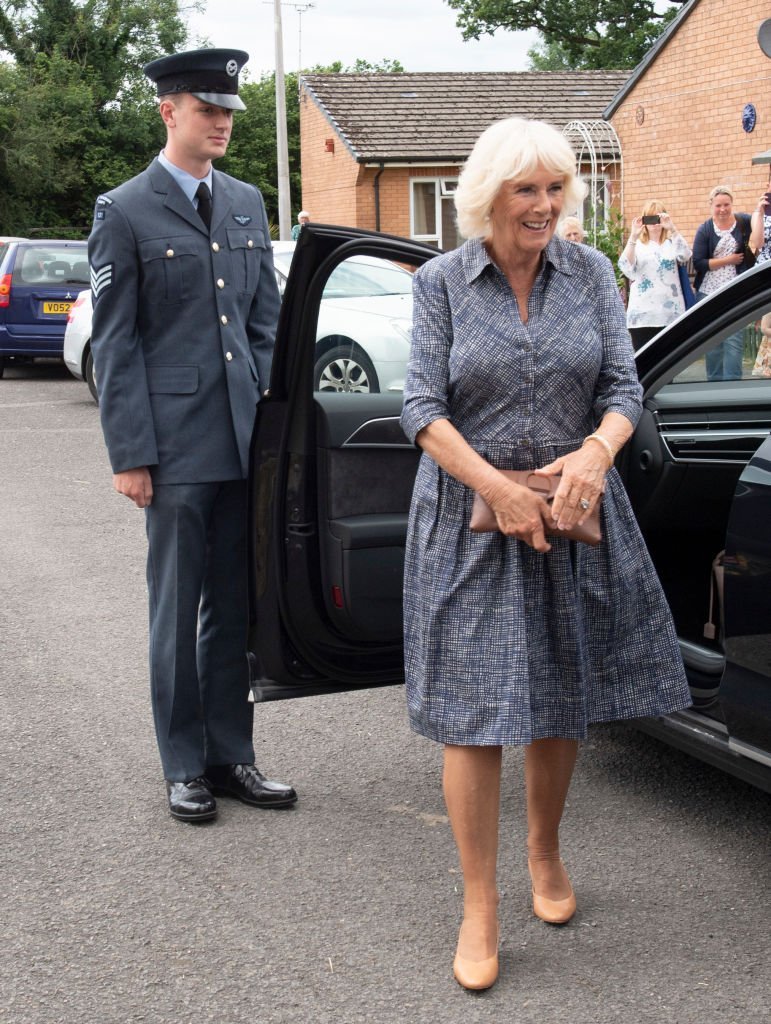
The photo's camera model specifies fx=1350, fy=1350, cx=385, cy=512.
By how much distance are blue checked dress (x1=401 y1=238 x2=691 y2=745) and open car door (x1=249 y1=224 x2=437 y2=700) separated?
55cm

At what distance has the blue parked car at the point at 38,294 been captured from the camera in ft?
53.3

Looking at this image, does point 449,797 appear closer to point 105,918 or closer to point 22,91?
point 105,918

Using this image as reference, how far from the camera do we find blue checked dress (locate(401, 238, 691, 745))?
287cm

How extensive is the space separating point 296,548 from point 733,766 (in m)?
1.24

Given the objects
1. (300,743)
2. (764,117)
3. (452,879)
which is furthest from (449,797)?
(764,117)

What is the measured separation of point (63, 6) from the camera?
43.7 metres

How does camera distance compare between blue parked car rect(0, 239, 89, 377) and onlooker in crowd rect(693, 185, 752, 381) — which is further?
blue parked car rect(0, 239, 89, 377)

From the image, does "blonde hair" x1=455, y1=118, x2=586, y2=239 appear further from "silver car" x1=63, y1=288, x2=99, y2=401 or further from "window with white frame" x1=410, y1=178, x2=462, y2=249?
"window with white frame" x1=410, y1=178, x2=462, y2=249

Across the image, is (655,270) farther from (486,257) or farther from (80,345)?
(486,257)

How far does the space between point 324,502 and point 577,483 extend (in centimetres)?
98

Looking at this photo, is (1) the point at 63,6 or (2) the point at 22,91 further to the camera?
(1) the point at 63,6

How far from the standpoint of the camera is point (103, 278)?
3.60 meters

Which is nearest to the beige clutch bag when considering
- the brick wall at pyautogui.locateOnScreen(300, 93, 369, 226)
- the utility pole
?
the utility pole

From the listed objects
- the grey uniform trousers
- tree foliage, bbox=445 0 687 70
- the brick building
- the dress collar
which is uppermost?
tree foliage, bbox=445 0 687 70
